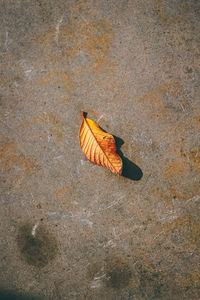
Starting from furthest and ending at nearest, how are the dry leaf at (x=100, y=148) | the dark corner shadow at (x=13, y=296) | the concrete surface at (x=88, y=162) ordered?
the dark corner shadow at (x=13, y=296), the concrete surface at (x=88, y=162), the dry leaf at (x=100, y=148)

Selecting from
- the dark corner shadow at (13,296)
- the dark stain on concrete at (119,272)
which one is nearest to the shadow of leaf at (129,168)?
the dark stain on concrete at (119,272)

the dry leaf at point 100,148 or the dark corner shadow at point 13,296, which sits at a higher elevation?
the dry leaf at point 100,148

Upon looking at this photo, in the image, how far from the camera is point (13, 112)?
2529 mm

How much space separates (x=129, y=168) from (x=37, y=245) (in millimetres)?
1371

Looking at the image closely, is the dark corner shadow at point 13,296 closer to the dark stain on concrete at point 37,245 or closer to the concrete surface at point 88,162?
the concrete surface at point 88,162

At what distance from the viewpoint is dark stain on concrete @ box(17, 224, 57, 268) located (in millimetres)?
2543

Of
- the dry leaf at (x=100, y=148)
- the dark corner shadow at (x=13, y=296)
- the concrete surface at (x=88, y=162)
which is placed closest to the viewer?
the dry leaf at (x=100, y=148)

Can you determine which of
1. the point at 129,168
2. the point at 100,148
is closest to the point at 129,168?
the point at 129,168

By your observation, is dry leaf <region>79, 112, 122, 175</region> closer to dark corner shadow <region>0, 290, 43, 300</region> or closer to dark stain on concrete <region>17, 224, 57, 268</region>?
dark stain on concrete <region>17, 224, 57, 268</region>

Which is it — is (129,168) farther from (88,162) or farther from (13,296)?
(13,296)

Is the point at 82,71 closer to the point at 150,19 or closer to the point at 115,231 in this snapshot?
the point at 150,19

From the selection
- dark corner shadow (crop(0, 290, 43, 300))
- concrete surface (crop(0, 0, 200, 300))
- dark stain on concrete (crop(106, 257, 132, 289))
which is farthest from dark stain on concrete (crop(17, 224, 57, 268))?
dark stain on concrete (crop(106, 257, 132, 289))

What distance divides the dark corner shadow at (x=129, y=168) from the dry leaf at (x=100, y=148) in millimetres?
130

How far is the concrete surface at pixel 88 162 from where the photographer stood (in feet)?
8.07
